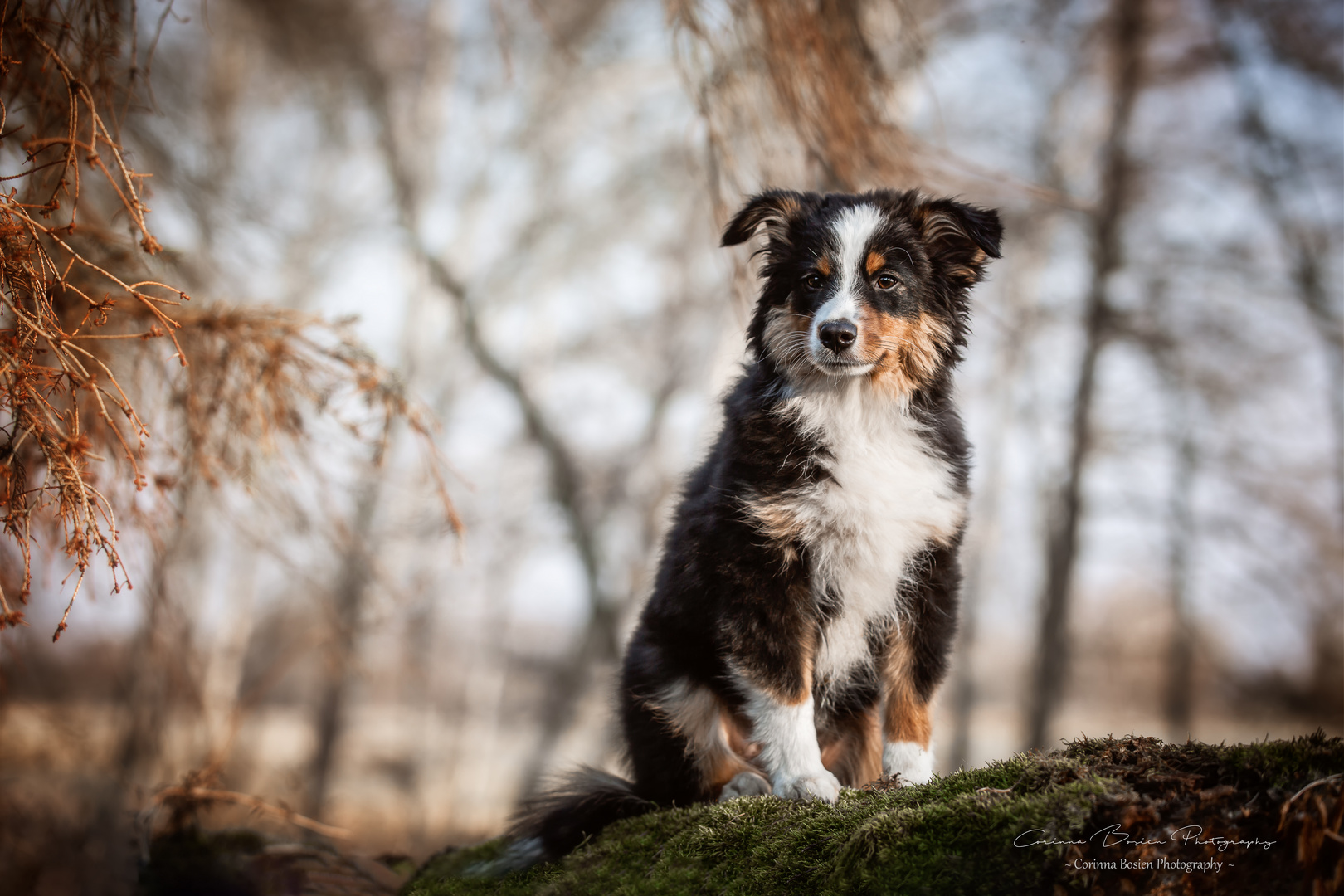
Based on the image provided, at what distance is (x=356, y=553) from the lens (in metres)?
4.13

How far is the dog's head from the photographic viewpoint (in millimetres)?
2811

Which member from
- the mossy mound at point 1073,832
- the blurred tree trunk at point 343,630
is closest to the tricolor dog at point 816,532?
the mossy mound at point 1073,832

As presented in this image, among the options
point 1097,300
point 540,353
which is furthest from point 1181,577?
point 540,353

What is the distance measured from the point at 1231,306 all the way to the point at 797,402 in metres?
10.2

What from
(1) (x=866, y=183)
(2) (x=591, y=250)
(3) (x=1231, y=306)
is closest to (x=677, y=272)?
(2) (x=591, y=250)

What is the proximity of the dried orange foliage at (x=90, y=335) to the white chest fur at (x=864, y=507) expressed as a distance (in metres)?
1.45

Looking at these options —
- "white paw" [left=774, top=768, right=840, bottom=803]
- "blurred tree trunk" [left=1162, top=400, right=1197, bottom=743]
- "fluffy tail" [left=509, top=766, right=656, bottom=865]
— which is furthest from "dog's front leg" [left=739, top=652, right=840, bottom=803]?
"blurred tree trunk" [left=1162, top=400, right=1197, bottom=743]

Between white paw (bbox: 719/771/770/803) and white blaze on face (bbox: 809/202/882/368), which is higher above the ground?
white blaze on face (bbox: 809/202/882/368)

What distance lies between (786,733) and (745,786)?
0.43 meters

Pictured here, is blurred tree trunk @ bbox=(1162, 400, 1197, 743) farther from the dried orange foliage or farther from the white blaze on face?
the dried orange foliage

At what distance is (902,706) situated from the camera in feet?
9.48

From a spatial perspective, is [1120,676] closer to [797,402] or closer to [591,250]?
[591,250]

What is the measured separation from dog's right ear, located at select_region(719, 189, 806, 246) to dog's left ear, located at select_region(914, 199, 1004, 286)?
1.49ft

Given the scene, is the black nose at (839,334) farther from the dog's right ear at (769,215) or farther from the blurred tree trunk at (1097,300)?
the blurred tree trunk at (1097,300)
